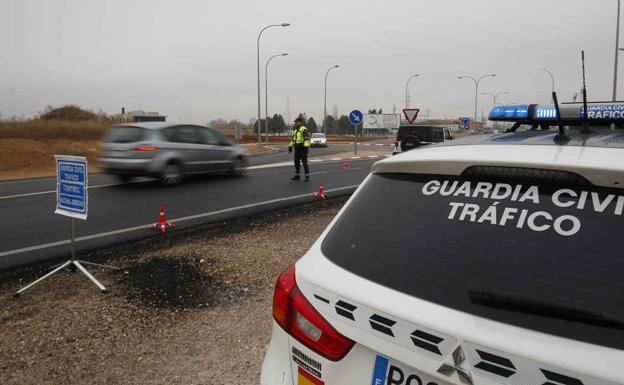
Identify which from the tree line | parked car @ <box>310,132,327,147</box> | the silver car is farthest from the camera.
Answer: the tree line

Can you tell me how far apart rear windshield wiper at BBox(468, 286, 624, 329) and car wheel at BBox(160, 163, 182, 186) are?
11.9 metres

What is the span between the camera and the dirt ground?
10.7 feet

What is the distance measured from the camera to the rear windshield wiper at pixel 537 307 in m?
1.21

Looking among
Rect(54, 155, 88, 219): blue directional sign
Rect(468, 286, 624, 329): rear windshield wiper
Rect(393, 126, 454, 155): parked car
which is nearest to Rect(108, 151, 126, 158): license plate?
Rect(54, 155, 88, 219): blue directional sign

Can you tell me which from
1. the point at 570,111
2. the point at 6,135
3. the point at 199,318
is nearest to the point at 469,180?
the point at 570,111

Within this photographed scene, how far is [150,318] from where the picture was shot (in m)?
4.08

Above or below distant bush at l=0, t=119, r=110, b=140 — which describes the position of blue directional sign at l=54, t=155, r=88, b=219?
below

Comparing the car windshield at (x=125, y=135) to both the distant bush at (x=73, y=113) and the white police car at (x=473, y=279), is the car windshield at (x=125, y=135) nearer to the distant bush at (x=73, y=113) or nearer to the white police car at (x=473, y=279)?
the white police car at (x=473, y=279)

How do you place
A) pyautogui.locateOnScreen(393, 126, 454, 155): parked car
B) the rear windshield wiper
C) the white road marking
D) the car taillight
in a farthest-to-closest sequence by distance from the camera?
1. pyautogui.locateOnScreen(393, 126, 454, 155): parked car
2. the white road marking
3. the car taillight
4. the rear windshield wiper

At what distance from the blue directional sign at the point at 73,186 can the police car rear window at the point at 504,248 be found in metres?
4.32

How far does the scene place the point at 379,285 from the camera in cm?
158

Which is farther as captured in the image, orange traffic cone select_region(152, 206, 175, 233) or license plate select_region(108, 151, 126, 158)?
license plate select_region(108, 151, 126, 158)

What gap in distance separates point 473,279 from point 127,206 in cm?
908

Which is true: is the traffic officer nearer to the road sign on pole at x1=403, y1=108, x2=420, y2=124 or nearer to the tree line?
the road sign on pole at x1=403, y1=108, x2=420, y2=124
